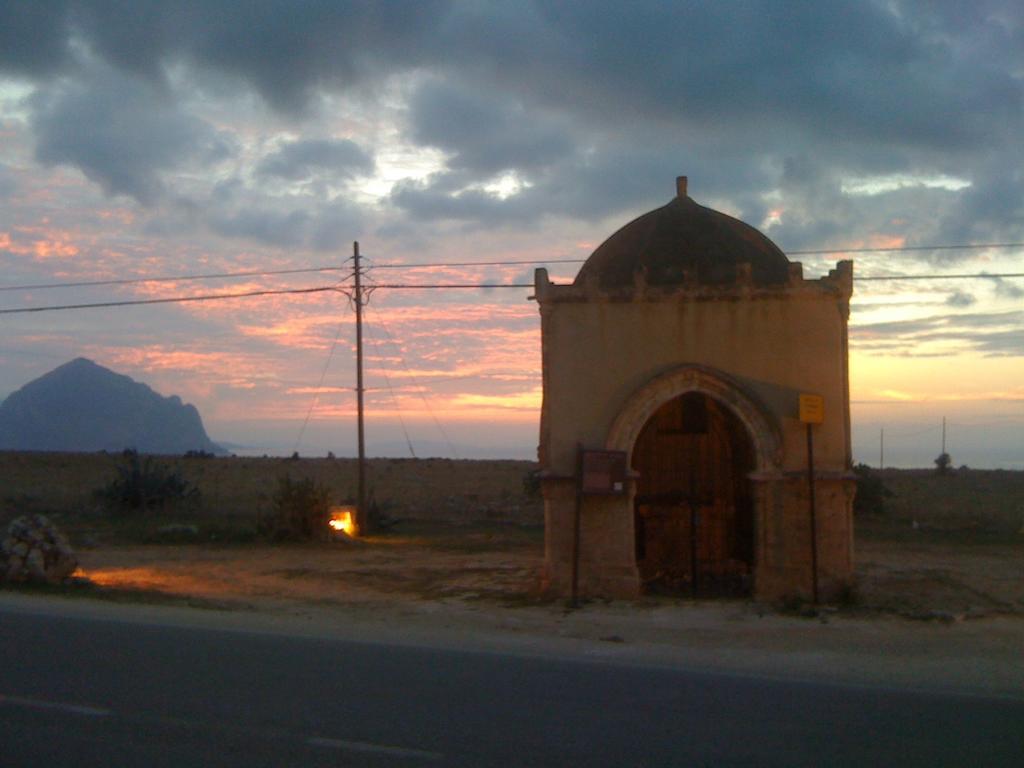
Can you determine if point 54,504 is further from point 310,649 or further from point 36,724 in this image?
point 36,724

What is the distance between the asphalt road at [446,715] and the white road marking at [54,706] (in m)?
0.02

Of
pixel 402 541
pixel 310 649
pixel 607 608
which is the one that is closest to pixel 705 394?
pixel 607 608

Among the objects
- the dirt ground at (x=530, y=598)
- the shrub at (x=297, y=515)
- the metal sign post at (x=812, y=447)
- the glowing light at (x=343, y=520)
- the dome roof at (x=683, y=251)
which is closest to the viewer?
the dirt ground at (x=530, y=598)

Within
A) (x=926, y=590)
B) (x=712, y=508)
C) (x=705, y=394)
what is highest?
(x=705, y=394)

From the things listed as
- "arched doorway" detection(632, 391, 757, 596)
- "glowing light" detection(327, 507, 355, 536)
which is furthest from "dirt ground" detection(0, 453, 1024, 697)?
"arched doorway" detection(632, 391, 757, 596)

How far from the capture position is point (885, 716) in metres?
8.71

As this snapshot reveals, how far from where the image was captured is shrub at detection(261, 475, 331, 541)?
27.7 metres

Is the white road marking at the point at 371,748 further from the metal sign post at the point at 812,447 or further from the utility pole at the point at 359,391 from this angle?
the utility pole at the point at 359,391

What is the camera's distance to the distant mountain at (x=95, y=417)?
547ft

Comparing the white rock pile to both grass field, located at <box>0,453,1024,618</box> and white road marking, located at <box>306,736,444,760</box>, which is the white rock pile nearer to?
grass field, located at <box>0,453,1024,618</box>

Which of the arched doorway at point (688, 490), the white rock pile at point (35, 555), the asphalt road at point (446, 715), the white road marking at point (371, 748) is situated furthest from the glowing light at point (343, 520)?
the white road marking at point (371, 748)

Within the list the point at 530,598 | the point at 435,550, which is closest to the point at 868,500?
the point at 435,550

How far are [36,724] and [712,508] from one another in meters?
12.6

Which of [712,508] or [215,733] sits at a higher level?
[712,508]
